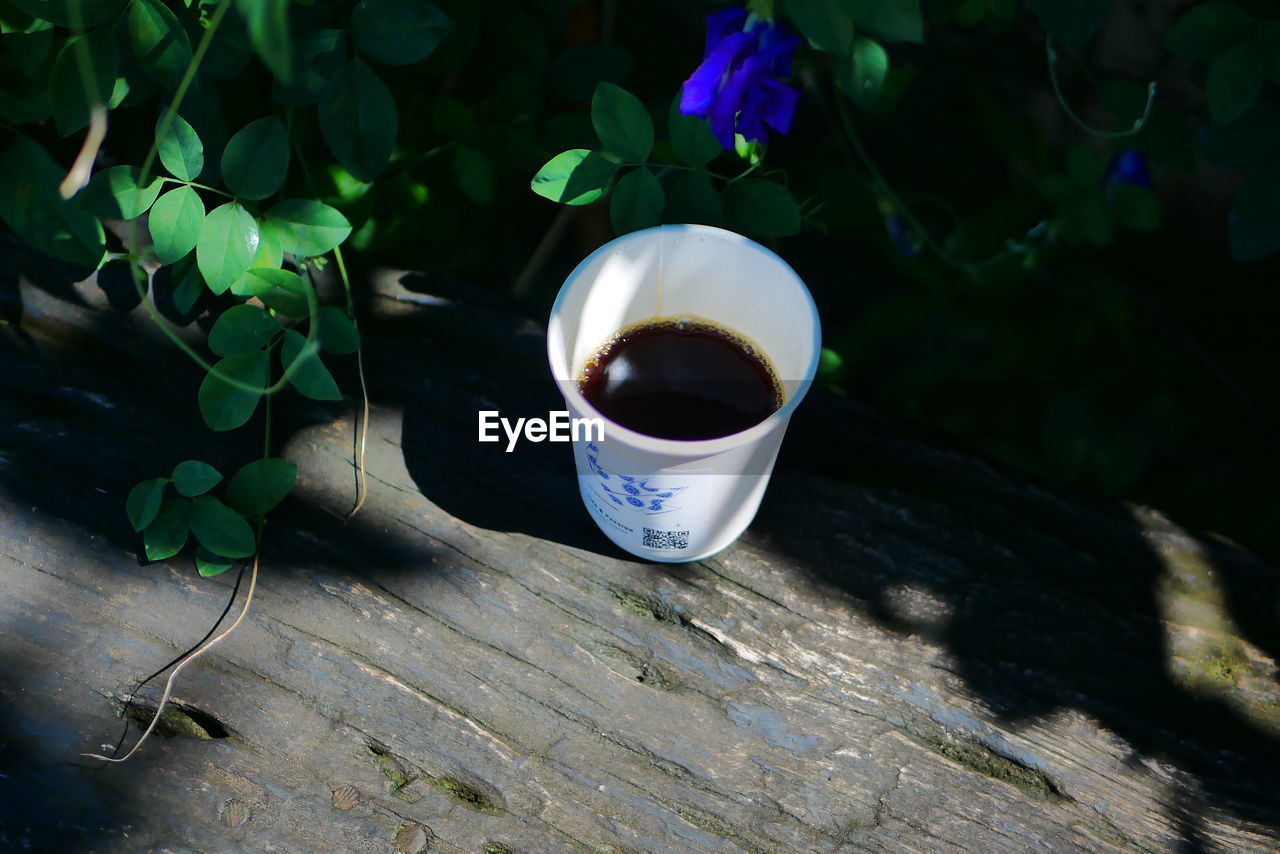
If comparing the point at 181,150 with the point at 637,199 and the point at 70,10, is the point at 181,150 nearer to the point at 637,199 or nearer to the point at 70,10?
the point at 70,10

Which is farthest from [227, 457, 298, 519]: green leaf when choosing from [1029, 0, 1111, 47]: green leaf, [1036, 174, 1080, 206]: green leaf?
[1036, 174, 1080, 206]: green leaf

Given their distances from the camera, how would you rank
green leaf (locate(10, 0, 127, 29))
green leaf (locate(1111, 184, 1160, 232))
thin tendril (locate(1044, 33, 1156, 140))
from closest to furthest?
green leaf (locate(10, 0, 127, 29)) → thin tendril (locate(1044, 33, 1156, 140)) → green leaf (locate(1111, 184, 1160, 232))

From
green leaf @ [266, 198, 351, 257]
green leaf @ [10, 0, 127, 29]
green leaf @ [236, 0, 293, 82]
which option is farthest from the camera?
green leaf @ [266, 198, 351, 257]

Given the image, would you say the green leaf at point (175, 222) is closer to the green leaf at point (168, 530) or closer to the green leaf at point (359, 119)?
the green leaf at point (359, 119)

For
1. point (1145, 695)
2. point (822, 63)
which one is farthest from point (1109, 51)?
point (1145, 695)

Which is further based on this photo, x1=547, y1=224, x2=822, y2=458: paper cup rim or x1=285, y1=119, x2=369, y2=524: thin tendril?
x1=285, y1=119, x2=369, y2=524: thin tendril

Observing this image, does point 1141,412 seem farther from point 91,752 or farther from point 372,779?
point 91,752

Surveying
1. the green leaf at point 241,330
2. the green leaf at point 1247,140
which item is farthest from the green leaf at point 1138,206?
the green leaf at point 241,330

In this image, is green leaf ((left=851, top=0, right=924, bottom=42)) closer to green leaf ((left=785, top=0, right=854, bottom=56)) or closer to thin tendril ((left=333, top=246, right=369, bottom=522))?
green leaf ((left=785, top=0, right=854, bottom=56))
